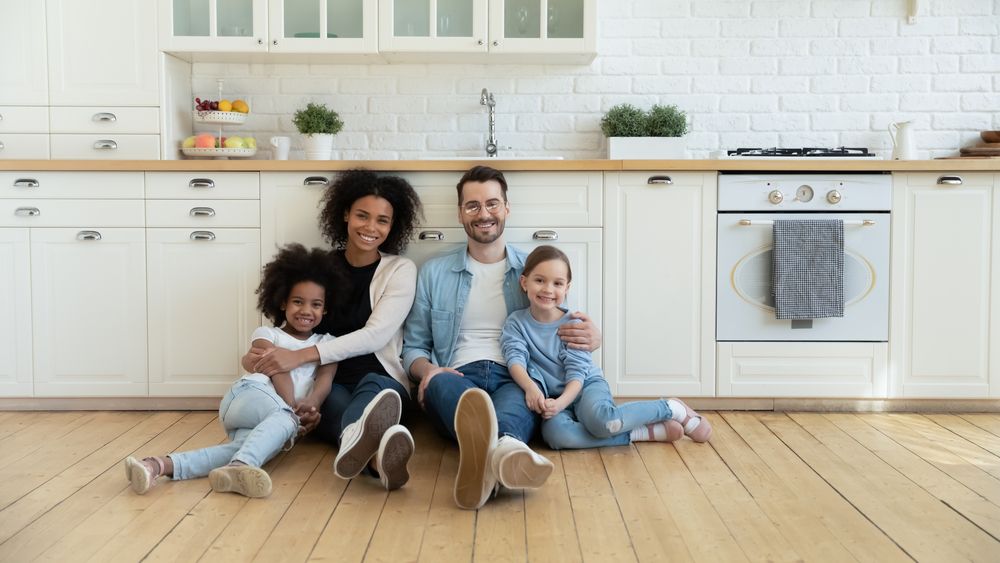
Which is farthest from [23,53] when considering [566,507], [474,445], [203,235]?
[566,507]

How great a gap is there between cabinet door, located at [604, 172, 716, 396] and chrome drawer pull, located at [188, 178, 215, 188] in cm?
132

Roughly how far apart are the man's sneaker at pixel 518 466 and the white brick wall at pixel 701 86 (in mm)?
1699

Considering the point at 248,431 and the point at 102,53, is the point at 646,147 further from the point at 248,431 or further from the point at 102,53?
the point at 102,53

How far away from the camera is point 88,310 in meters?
2.44

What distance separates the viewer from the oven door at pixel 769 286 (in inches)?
94.6

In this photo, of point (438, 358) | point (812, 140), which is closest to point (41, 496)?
point (438, 358)

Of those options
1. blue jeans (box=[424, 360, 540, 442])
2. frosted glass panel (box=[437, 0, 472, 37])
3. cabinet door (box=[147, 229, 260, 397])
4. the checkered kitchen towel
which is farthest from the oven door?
cabinet door (box=[147, 229, 260, 397])

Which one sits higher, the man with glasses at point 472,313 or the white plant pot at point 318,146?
the white plant pot at point 318,146

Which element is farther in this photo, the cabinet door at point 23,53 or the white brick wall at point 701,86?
the white brick wall at point 701,86

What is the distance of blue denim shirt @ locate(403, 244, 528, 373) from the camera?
222cm

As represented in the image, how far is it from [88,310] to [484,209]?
1.40m

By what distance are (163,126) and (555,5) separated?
61.3 inches

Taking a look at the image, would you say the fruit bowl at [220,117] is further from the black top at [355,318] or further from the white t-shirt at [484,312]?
the white t-shirt at [484,312]

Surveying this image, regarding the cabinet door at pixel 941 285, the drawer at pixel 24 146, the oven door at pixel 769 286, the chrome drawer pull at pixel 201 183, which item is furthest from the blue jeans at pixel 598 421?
the drawer at pixel 24 146
